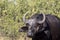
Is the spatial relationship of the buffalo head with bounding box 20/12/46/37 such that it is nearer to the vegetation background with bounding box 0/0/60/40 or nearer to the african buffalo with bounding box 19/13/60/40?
the african buffalo with bounding box 19/13/60/40

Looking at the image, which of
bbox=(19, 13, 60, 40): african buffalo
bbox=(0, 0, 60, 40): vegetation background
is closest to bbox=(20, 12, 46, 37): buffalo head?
bbox=(19, 13, 60, 40): african buffalo

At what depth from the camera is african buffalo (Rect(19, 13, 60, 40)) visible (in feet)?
24.8

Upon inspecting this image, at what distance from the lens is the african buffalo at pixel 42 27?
24.8 ft

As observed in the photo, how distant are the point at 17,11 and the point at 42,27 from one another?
9.21 feet

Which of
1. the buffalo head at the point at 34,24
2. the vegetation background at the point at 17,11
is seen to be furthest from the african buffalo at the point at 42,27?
the vegetation background at the point at 17,11

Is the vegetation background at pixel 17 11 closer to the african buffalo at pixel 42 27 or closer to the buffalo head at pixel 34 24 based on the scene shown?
the african buffalo at pixel 42 27

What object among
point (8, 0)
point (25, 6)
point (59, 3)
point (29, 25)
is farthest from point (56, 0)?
point (29, 25)

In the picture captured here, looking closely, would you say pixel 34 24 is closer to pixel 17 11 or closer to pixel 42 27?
pixel 42 27

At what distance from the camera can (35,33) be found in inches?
298

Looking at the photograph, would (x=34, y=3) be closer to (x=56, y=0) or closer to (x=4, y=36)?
(x=56, y=0)

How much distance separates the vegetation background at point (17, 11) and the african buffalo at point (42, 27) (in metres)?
1.64

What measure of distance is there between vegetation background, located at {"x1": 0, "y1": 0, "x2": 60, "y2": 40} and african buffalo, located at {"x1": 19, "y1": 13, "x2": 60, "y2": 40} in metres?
1.64

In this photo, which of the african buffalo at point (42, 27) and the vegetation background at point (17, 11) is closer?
the african buffalo at point (42, 27)

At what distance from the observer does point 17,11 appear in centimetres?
1041
